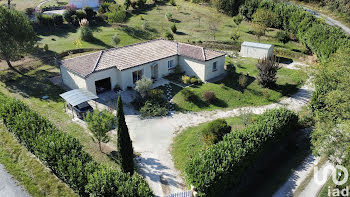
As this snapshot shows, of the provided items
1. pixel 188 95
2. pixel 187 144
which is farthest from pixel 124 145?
pixel 188 95

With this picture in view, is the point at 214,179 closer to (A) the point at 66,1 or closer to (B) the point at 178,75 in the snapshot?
(B) the point at 178,75

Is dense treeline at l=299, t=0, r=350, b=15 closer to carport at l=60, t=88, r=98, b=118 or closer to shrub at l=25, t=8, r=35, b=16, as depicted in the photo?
carport at l=60, t=88, r=98, b=118

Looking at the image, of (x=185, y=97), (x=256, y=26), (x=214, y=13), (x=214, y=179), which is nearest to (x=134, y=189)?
(x=214, y=179)

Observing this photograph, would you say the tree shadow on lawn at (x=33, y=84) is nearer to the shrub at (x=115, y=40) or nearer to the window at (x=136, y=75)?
the window at (x=136, y=75)

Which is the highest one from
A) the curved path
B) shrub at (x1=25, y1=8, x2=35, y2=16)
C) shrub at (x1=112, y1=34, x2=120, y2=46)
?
shrub at (x1=25, y1=8, x2=35, y2=16)

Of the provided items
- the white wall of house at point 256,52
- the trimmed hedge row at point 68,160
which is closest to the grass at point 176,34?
the white wall of house at point 256,52

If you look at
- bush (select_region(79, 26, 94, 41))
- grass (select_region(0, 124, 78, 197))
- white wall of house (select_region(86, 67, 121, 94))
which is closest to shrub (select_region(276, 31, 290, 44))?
white wall of house (select_region(86, 67, 121, 94))

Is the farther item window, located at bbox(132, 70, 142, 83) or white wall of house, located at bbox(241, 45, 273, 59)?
white wall of house, located at bbox(241, 45, 273, 59)
